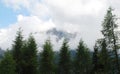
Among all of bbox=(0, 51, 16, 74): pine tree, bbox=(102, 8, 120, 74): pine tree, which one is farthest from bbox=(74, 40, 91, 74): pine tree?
bbox=(102, 8, 120, 74): pine tree

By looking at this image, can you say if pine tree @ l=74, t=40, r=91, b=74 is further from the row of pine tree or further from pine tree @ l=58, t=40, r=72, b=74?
pine tree @ l=58, t=40, r=72, b=74

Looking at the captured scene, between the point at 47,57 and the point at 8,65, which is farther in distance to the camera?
the point at 47,57

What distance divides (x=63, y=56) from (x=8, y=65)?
782 inches

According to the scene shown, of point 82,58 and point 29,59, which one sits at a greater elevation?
point 82,58

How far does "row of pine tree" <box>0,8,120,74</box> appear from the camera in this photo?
39375 millimetres

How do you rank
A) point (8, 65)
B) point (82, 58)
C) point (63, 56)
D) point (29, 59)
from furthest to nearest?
point (82, 58), point (63, 56), point (29, 59), point (8, 65)

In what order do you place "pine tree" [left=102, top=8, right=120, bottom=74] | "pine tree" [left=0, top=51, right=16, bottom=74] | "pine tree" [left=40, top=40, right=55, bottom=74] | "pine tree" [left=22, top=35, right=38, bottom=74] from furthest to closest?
"pine tree" [left=40, top=40, right=55, bottom=74] < "pine tree" [left=22, top=35, right=38, bottom=74] < "pine tree" [left=0, top=51, right=16, bottom=74] < "pine tree" [left=102, top=8, right=120, bottom=74]

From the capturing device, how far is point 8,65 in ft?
186

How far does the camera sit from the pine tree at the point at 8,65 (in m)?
56.0

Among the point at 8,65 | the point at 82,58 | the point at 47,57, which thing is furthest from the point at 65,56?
the point at 8,65

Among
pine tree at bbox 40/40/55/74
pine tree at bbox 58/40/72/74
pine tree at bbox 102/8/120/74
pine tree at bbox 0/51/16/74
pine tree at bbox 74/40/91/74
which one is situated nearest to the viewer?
pine tree at bbox 102/8/120/74

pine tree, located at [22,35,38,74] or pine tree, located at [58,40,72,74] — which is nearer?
pine tree, located at [22,35,38,74]

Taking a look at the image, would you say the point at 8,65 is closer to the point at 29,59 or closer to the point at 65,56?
the point at 29,59

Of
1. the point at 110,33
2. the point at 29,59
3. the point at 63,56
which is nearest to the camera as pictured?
the point at 110,33
